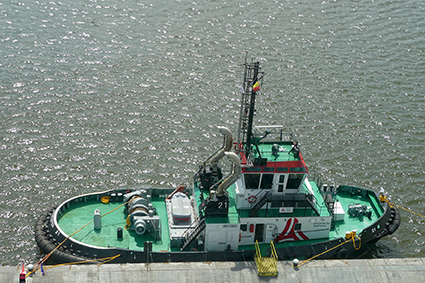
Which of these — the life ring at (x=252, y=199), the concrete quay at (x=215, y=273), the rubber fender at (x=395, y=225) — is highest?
the life ring at (x=252, y=199)

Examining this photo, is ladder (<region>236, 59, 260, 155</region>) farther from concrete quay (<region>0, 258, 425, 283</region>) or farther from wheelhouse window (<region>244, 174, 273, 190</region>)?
concrete quay (<region>0, 258, 425, 283</region>)

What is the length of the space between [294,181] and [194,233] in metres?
5.28

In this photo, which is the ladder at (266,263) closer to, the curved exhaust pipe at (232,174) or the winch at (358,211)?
the curved exhaust pipe at (232,174)

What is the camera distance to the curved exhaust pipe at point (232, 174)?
80.2 ft

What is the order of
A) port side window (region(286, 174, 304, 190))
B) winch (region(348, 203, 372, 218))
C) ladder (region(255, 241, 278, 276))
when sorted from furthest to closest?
winch (region(348, 203, 372, 218)) → port side window (region(286, 174, 304, 190)) → ladder (region(255, 241, 278, 276))

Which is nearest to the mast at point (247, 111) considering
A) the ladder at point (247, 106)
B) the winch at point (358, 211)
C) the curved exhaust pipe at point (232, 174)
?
the ladder at point (247, 106)

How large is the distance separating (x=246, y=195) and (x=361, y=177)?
11587 mm

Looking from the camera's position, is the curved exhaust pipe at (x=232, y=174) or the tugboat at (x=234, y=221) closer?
the curved exhaust pipe at (x=232, y=174)

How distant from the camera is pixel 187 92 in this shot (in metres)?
42.5

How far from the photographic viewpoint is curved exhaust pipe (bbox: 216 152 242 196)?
24.4m

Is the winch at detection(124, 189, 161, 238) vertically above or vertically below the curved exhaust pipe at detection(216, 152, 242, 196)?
below

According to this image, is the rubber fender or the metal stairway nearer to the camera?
the metal stairway

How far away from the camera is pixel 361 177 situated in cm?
3469

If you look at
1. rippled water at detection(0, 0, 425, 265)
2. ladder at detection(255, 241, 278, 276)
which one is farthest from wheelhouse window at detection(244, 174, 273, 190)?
rippled water at detection(0, 0, 425, 265)
